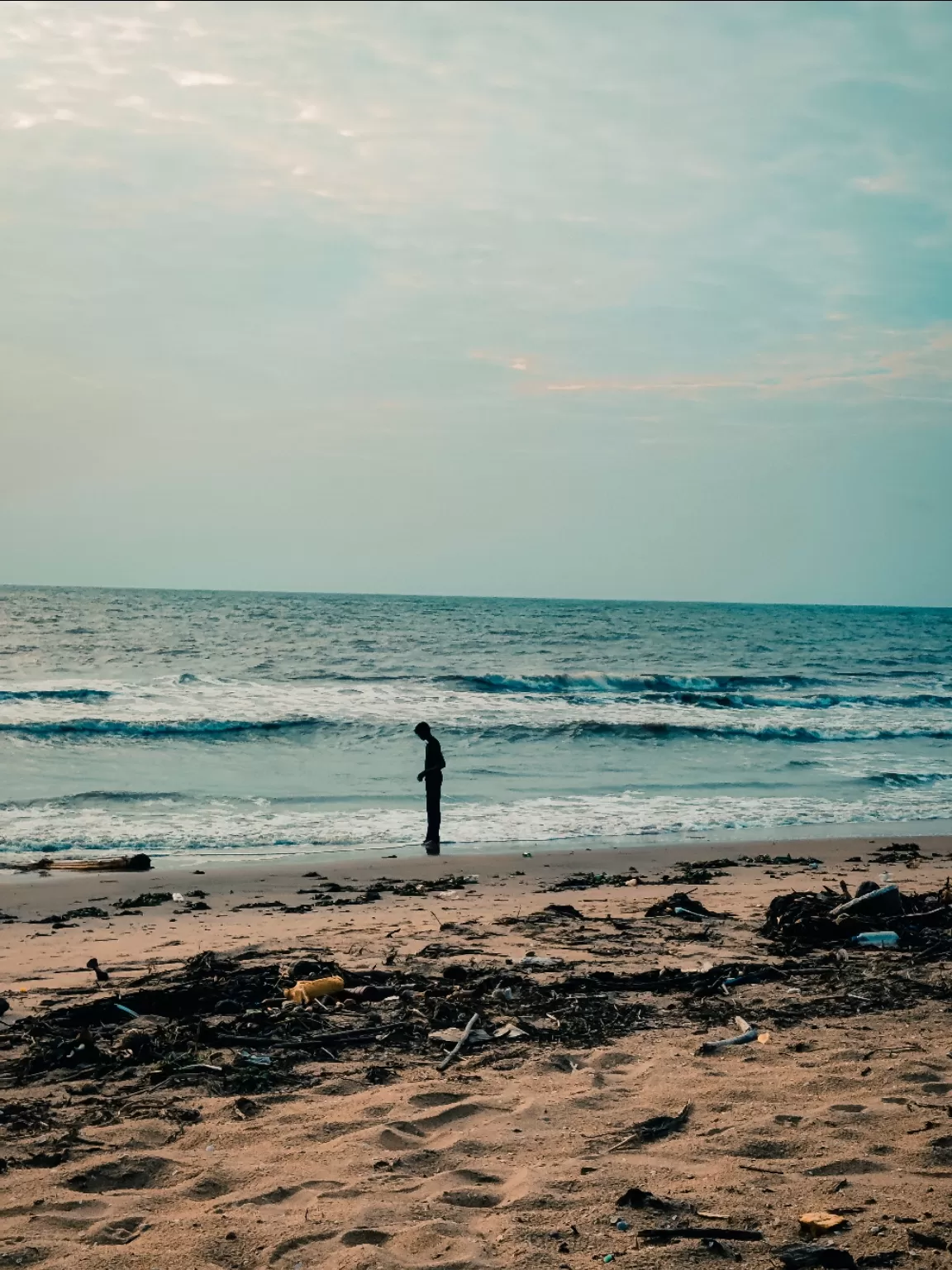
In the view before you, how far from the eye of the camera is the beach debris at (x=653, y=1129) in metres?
3.78

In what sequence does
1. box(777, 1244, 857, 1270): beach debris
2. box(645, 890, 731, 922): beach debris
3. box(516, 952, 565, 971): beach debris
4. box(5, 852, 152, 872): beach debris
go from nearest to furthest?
box(777, 1244, 857, 1270): beach debris < box(516, 952, 565, 971): beach debris < box(645, 890, 731, 922): beach debris < box(5, 852, 152, 872): beach debris

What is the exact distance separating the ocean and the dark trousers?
0.81 ft

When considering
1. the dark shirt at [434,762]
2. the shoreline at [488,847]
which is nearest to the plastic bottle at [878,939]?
the shoreline at [488,847]

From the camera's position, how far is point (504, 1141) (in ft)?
12.6

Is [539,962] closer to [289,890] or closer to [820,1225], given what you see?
[820,1225]

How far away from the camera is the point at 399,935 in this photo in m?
7.34

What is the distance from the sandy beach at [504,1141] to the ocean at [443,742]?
688cm

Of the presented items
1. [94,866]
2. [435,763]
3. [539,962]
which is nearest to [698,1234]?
[539,962]

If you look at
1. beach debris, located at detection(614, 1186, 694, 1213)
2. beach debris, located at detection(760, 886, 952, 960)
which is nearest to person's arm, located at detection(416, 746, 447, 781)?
beach debris, located at detection(760, 886, 952, 960)

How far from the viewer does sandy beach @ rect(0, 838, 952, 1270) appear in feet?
10.3

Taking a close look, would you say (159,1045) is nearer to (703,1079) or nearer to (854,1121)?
(703,1079)

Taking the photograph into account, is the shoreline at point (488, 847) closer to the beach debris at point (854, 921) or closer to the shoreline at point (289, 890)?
the shoreline at point (289, 890)

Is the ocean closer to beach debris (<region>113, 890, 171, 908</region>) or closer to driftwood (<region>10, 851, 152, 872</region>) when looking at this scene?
driftwood (<region>10, 851, 152, 872</region>)

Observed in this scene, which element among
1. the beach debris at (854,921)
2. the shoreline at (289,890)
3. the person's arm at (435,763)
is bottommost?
the shoreline at (289,890)
